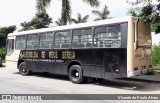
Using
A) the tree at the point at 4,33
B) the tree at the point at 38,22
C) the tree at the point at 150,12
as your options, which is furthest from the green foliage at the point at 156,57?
the tree at the point at 4,33

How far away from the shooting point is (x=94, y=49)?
38.0 feet

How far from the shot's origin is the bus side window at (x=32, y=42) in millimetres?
14695

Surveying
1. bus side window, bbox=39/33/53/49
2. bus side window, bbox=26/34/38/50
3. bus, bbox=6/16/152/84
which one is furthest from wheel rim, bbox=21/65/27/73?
bus side window, bbox=39/33/53/49

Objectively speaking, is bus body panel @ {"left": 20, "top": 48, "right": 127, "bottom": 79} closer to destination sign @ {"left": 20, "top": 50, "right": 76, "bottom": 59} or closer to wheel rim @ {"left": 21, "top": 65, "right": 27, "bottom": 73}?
destination sign @ {"left": 20, "top": 50, "right": 76, "bottom": 59}

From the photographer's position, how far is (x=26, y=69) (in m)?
15.6

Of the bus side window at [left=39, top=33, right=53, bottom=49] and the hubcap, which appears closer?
the hubcap

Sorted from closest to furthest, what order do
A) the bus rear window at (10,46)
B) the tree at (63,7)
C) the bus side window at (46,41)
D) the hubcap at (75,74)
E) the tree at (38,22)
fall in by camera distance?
the hubcap at (75,74), the bus side window at (46,41), the bus rear window at (10,46), the tree at (63,7), the tree at (38,22)

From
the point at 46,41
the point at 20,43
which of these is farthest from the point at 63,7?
the point at 46,41

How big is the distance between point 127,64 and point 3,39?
34979mm

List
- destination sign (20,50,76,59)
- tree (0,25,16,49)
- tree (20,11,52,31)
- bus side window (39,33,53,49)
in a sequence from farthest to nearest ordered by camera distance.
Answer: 1. tree (0,25,16,49)
2. tree (20,11,52,31)
3. bus side window (39,33,53,49)
4. destination sign (20,50,76,59)

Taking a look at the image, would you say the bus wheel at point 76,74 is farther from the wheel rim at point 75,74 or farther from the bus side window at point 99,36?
the bus side window at point 99,36

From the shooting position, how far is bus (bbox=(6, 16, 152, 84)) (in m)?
10.5

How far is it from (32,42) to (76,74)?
393 centimetres

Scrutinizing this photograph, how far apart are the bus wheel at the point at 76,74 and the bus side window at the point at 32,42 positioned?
317cm
